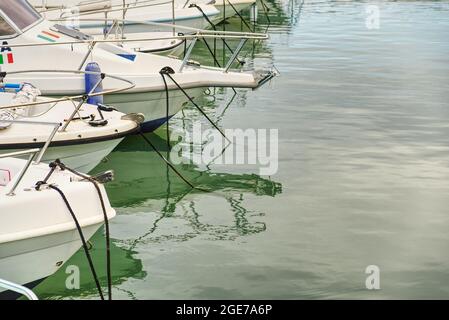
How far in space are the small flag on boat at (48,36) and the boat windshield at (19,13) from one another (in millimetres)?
197

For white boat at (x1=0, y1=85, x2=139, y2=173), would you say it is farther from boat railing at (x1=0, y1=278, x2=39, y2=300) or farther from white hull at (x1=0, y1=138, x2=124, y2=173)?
boat railing at (x1=0, y1=278, x2=39, y2=300)

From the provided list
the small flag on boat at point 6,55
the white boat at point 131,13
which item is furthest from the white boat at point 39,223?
the white boat at point 131,13

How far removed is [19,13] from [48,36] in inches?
16.5

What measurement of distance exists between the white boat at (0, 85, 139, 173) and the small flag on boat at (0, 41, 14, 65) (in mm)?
1199

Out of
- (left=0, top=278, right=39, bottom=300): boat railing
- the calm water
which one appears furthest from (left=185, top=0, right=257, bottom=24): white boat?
(left=0, top=278, right=39, bottom=300): boat railing

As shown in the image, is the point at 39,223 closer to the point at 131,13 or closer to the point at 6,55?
the point at 6,55

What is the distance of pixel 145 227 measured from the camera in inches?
331

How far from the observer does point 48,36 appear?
10.7 metres

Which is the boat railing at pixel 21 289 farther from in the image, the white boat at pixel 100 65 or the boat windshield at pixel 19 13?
the boat windshield at pixel 19 13

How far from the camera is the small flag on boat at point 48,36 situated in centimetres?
1062

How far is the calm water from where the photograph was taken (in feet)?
23.7

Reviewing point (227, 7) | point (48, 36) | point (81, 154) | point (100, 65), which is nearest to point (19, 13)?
point (48, 36)
